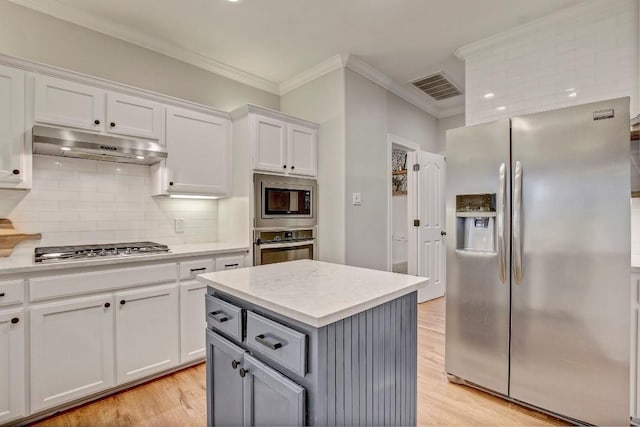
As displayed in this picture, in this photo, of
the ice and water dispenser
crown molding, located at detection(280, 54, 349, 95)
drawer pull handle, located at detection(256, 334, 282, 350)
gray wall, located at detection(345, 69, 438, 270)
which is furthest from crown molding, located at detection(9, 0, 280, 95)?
drawer pull handle, located at detection(256, 334, 282, 350)

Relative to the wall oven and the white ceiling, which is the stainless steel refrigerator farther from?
the wall oven

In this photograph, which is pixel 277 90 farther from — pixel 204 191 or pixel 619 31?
pixel 619 31

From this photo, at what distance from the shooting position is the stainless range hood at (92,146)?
81.9 inches

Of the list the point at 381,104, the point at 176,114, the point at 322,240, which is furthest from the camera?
the point at 381,104

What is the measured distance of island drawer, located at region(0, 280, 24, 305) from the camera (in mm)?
1732

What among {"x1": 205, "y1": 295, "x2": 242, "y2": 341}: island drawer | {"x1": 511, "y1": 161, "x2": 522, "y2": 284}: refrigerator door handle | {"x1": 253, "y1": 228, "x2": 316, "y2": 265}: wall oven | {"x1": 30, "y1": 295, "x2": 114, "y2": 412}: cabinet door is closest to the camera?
{"x1": 205, "y1": 295, "x2": 242, "y2": 341}: island drawer

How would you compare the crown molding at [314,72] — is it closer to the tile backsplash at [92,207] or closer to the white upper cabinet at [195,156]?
the white upper cabinet at [195,156]

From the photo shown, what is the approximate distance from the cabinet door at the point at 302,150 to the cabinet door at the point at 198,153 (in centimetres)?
62

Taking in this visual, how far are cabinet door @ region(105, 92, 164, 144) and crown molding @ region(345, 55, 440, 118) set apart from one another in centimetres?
189

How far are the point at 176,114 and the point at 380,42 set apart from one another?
1969 mm

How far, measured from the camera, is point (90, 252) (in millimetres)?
2125

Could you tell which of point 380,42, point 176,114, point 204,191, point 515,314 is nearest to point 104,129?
point 176,114

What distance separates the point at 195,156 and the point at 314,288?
2062 mm

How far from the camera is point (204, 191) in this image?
2.91 meters
